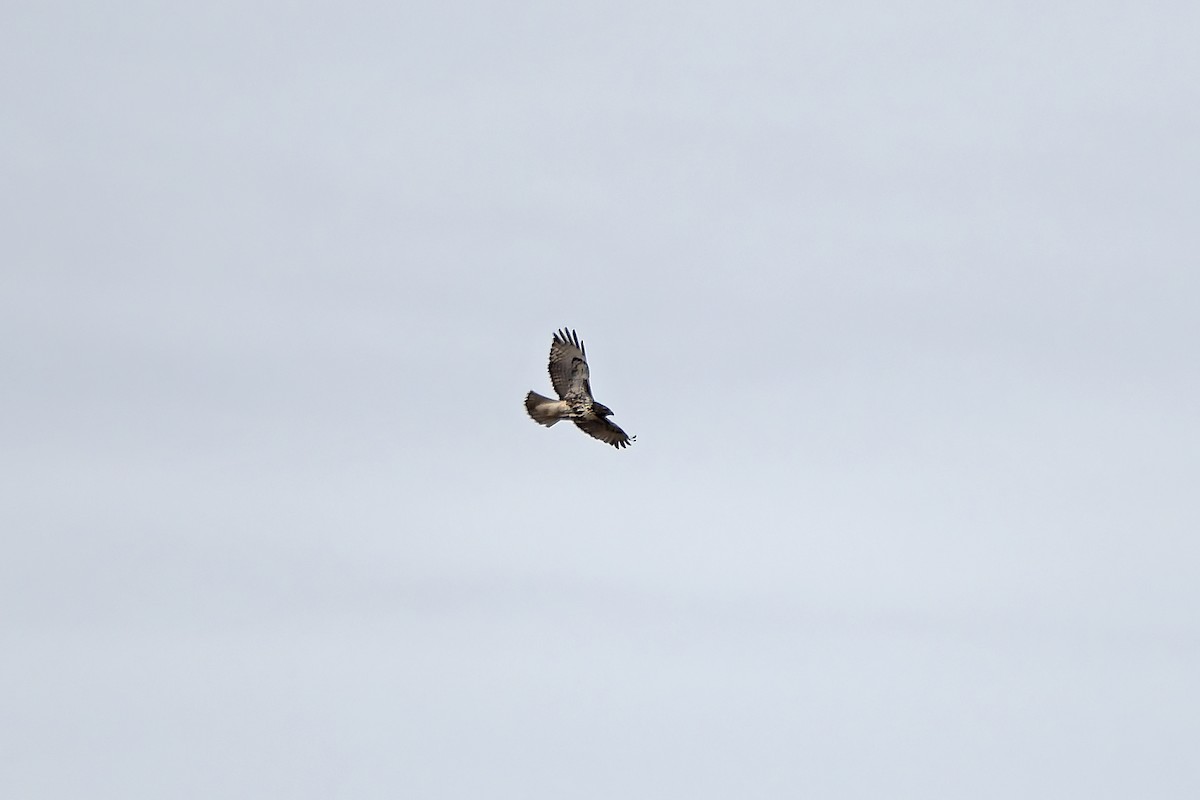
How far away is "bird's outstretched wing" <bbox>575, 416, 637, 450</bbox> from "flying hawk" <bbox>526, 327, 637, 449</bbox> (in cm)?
40

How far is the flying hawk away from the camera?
332 ft

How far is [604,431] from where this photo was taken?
103 m

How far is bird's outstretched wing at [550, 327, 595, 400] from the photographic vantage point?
101375mm

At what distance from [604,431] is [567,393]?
2154 mm

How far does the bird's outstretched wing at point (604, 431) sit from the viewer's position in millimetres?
102188

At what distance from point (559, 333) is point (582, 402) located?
2.19 metres

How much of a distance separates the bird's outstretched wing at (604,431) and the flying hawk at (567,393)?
15.6 inches

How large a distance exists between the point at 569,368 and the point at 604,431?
258 cm

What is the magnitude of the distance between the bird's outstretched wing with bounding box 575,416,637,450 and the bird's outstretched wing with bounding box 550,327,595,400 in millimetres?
987

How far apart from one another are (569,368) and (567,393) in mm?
726

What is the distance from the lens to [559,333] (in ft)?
334

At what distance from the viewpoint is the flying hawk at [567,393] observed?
10125 cm

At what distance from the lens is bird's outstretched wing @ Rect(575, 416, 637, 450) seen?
4023 inches

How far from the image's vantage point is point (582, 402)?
10119 centimetres
